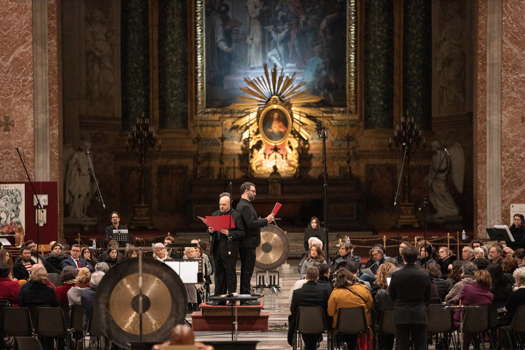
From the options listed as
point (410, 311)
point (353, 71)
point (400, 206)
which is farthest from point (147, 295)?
point (353, 71)

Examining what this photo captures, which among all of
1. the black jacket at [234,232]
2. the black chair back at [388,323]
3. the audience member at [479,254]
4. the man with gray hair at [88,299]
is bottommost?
the black chair back at [388,323]

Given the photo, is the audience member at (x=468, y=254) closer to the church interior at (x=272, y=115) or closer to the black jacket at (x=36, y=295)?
the black jacket at (x=36, y=295)

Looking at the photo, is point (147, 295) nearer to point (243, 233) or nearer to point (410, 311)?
point (410, 311)

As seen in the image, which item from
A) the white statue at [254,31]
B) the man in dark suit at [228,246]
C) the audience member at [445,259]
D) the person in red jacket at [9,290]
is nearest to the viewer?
the person in red jacket at [9,290]

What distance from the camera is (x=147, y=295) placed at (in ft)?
29.0

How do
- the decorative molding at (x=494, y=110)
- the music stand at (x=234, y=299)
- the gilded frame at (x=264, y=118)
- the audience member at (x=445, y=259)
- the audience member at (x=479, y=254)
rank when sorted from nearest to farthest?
1. the music stand at (x=234, y=299)
2. the audience member at (x=479, y=254)
3. the audience member at (x=445, y=259)
4. the decorative molding at (x=494, y=110)
5. the gilded frame at (x=264, y=118)

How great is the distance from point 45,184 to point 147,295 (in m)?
10.7

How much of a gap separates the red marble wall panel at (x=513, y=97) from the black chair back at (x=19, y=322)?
425 inches

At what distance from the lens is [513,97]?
1969 centimetres

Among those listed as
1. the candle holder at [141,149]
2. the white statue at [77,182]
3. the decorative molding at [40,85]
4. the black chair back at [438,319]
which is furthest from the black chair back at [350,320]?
the white statue at [77,182]

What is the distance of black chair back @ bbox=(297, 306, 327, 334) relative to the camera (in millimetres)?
11633

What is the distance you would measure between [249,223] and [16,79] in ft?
26.2

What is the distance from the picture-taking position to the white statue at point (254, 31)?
27047 millimetres

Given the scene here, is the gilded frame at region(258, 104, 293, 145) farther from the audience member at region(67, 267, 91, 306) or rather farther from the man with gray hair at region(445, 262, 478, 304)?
the audience member at region(67, 267, 91, 306)
